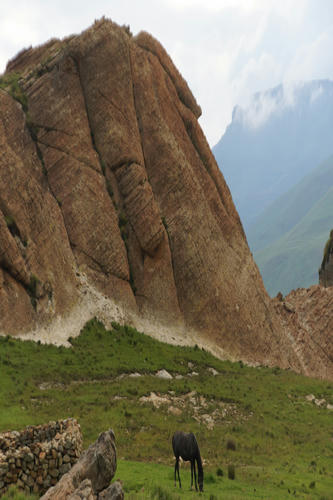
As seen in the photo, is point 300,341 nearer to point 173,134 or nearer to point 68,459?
point 173,134

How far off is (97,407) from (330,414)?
1631 cm

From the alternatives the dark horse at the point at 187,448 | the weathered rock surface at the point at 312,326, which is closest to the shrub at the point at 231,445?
the dark horse at the point at 187,448

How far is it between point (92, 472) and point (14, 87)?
47.9 meters

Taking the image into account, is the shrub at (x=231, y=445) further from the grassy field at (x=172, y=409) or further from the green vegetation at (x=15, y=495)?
the green vegetation at (x=15, y=495)

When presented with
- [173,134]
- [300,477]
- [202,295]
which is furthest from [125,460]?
[173,134]

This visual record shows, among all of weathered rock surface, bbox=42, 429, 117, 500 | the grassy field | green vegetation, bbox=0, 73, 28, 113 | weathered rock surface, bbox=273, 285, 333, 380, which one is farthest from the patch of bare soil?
green vegetation, bbox=0, 73, 28, 113

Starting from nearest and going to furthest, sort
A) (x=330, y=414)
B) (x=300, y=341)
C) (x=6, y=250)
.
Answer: (x=330, y=414) < (x=6, y=250) < (x=300, y=341)

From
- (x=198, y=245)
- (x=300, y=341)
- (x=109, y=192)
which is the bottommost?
(x=300, y=341)

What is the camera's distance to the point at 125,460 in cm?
1933

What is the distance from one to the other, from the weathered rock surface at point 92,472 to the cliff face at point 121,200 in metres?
30.0

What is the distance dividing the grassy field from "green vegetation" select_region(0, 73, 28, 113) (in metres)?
25.3

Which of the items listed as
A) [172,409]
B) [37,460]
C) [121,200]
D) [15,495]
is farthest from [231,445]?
[121,200]

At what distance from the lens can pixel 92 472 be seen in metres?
11.0

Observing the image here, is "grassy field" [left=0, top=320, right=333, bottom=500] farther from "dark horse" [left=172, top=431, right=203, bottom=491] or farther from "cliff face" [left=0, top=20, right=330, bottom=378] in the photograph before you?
"cliff face" [left=0, top=20, right=330, bottom=378]
